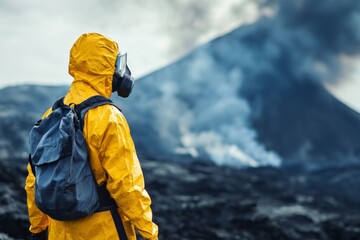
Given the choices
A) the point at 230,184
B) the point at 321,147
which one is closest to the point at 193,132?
the point at 321,147

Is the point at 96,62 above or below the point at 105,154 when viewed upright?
above

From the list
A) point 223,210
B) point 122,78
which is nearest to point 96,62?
point 122,78

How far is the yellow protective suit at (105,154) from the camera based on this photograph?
Answer: 6.45 ft

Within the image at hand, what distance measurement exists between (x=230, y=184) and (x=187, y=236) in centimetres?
1134

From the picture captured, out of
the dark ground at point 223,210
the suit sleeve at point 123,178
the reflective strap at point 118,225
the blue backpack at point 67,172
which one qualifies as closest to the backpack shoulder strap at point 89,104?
the blue backpack at point 67,172

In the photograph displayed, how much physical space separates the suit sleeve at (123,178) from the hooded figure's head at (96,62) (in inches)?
11.0

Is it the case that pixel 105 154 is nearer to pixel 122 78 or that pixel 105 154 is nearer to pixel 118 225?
pixel 118 225

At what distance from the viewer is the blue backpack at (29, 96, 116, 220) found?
6.29 feet

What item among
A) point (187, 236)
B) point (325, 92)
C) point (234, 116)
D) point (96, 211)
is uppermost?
point (325, 92)

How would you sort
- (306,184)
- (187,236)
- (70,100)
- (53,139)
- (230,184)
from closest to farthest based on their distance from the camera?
(53,139) → (70,100) → (187,236) → (230,184) → (306,184)

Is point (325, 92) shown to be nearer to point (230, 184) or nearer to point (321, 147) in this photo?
point (321, 147)

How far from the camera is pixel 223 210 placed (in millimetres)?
12430

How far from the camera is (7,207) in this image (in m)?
7.59

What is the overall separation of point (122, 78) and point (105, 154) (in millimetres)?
479
